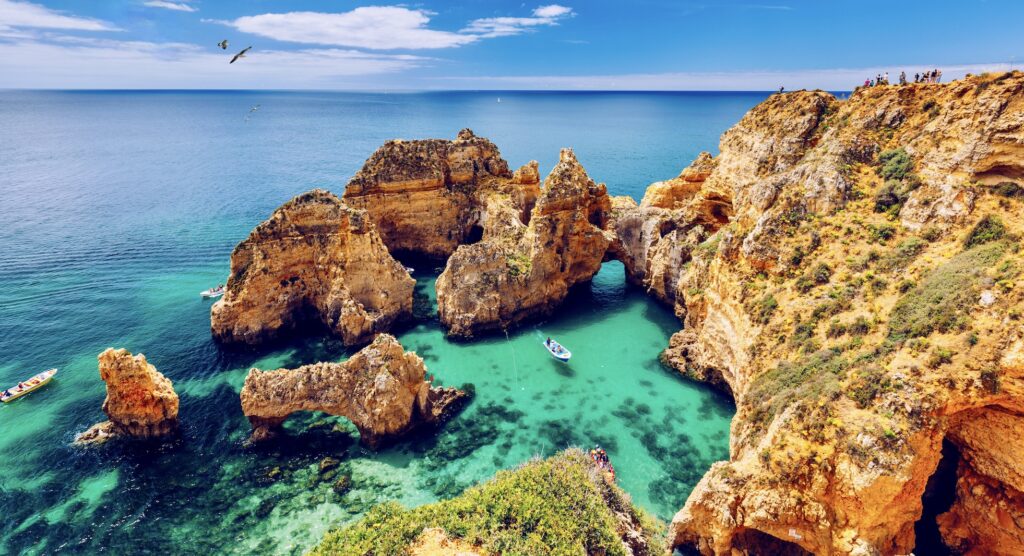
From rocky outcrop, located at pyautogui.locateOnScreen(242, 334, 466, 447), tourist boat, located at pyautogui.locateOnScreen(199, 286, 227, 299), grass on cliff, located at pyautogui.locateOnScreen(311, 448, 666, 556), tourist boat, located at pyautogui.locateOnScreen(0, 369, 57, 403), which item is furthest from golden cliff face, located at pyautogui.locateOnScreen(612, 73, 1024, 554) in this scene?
tourist boat, located at pyautogui.locateOnScreen(0, 369, 57, 403)

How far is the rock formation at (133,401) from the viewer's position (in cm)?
2336

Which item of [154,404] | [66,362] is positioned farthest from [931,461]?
[66,362]

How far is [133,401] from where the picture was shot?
944 inches

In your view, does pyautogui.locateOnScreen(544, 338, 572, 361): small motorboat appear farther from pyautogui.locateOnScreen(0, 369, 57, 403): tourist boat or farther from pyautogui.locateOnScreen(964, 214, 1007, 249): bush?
pyautogui.locateOnScreen(0, 369, 57, 403): tourist boat

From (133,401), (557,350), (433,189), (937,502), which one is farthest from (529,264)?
(937,502)

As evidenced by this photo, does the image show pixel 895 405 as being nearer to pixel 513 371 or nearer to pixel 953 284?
pixel 953 284

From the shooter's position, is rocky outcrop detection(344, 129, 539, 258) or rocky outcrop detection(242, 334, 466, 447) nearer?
rocky outcrop detection(242, 334, 466, 447)

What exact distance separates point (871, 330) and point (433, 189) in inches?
1442

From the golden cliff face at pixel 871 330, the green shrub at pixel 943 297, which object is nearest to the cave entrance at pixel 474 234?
the golden cliff face at pixel 871 330

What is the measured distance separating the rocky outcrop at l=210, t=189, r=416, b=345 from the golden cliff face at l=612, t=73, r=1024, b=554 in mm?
22105

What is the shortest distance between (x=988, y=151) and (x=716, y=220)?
18.7 m

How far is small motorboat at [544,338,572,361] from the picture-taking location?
32.1 metres

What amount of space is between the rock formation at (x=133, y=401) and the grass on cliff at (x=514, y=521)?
51.3 ft

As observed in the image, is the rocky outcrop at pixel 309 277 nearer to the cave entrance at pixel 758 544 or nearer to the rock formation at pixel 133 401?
the rock formation at pixel 133 401
